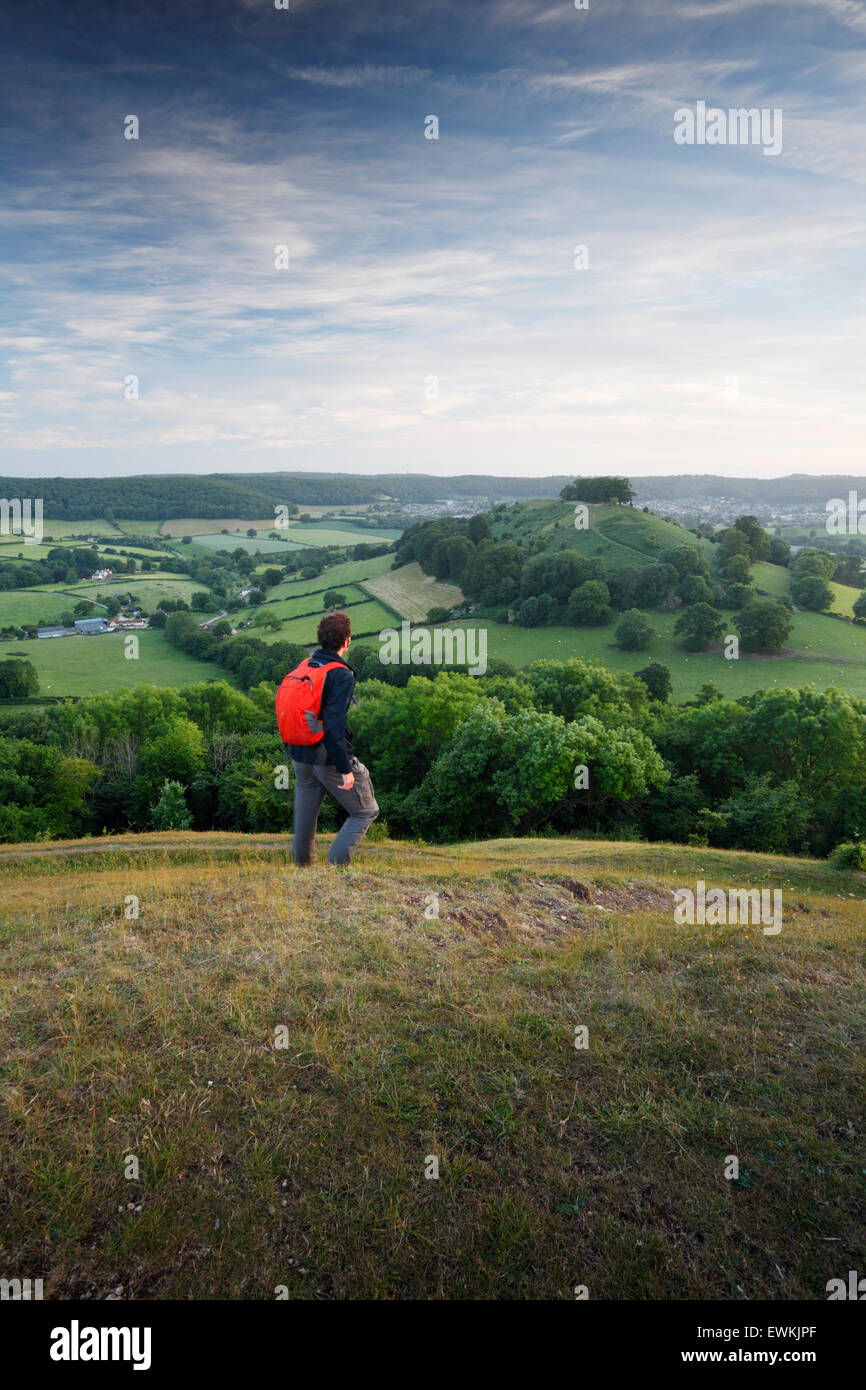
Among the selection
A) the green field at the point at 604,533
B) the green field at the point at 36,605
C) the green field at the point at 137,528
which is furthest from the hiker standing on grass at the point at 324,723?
the green field at the point at 137,528

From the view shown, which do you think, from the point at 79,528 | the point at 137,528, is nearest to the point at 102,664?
the point at 137,528

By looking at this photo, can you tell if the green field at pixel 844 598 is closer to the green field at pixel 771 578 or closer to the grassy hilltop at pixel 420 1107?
the green field at pixel 771 578

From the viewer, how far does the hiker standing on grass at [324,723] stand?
9312 millimetres

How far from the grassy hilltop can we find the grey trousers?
1567mm

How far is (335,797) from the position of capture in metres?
10.0

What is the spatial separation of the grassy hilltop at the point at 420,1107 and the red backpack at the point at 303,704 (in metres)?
2.73

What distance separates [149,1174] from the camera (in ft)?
16.1

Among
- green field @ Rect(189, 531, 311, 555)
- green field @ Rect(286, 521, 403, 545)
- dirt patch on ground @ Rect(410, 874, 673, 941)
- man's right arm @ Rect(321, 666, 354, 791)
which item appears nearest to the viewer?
man's right arm @ Rect(321, 666, 354, 791)

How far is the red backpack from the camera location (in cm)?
925

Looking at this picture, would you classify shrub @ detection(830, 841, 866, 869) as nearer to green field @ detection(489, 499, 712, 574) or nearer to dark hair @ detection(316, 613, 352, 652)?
dark hair @ detection(316, 613, 352, 652)

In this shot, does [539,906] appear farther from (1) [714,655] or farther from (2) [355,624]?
(2) [355,624]

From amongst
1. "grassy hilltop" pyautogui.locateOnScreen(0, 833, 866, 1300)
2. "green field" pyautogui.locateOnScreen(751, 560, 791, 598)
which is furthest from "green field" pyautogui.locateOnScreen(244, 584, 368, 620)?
"grassy hilltop" pyautogui.locateOnScreen(0, 833, 866, 1300)

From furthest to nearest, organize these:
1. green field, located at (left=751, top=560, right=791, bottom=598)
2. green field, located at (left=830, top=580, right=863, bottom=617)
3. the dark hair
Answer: green field, located at (left=751, top=560, right=791, bottom=598) < green field, located at (left=830, top=580, right=863, bottom=617) < the dark hair
